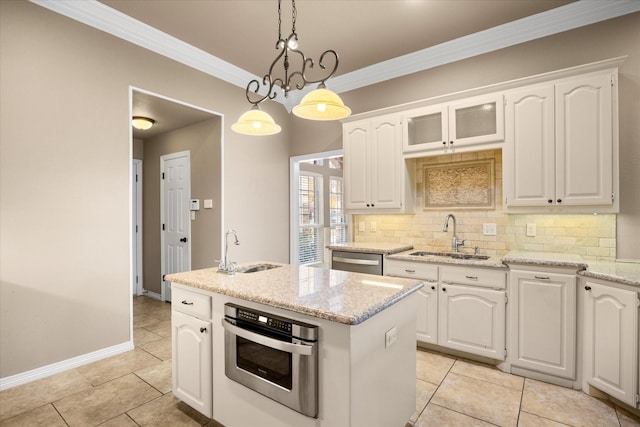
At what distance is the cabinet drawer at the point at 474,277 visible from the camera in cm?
263

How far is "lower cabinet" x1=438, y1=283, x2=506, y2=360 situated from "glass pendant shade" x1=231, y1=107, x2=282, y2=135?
6.71 ft

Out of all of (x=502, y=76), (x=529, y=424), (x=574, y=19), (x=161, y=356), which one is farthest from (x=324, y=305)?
(x=574, y=19)

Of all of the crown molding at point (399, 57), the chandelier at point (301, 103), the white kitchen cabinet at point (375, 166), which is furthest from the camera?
the white kitchen cabinet at point (375, 166)

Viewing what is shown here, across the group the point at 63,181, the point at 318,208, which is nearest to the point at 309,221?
the point at 318,208

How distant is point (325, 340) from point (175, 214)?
3.91 metres

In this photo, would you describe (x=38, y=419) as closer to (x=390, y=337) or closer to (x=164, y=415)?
(x=164, y=415)

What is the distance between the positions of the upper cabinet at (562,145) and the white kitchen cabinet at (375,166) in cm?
102

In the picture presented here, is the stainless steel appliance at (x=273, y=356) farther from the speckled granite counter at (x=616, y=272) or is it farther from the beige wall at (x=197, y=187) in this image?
the beige wall at (x=197, y=187)

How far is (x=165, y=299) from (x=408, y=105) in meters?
4.27

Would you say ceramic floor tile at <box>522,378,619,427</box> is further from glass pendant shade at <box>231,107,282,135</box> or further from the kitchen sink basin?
glass pendant shade at <box>231,107,282,135</box>

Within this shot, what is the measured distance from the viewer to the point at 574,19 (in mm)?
2824

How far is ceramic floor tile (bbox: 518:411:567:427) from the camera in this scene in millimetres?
1985

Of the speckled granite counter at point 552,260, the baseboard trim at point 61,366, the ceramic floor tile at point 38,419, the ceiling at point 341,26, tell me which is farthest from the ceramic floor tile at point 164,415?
the ceiling at point 341,26

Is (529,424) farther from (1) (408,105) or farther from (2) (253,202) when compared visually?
(2) (253,202)
